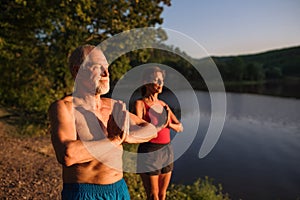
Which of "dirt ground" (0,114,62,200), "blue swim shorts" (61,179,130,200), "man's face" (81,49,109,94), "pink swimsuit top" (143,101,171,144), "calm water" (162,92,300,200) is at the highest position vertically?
"man's face" (81,49,109,94)

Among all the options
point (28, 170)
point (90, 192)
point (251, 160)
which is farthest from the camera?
point (251, 160)

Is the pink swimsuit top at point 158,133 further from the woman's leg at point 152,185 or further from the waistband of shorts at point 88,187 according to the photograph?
the waistband of shorts at point 88,187

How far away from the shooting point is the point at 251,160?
14.3m

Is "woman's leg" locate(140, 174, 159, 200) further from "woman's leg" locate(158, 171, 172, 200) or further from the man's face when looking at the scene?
the man's face

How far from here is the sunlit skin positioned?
5.24 feet

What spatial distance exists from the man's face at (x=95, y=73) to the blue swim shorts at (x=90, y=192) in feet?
2.50

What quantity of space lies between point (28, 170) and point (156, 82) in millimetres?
4253

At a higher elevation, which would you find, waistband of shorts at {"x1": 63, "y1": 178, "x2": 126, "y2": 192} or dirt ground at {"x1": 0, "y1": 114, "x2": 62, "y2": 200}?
waistband of shorts at {"x1": 63, "y1": 178, "x2": 126, "y2": 192}

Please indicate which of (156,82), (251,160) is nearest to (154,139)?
(156,82)

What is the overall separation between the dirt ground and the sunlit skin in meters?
3.43

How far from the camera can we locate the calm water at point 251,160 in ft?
35.7

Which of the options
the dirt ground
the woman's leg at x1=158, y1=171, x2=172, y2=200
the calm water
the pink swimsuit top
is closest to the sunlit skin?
the pink swimsuit top

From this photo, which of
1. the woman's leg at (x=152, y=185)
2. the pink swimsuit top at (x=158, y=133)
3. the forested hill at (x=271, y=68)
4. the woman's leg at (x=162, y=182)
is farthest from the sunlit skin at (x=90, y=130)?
the forested hill at (x=271, y=68)

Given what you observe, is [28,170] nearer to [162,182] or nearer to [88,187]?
[162,182]
